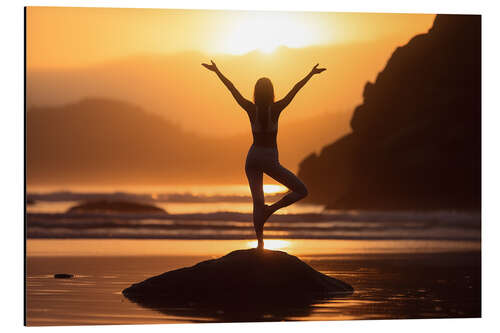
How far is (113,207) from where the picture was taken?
14.7 meters

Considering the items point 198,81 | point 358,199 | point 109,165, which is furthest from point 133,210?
point 358,199

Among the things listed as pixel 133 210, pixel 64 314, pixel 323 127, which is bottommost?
pixel 64 314

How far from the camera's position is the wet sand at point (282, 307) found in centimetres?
1299

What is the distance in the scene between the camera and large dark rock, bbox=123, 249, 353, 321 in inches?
538

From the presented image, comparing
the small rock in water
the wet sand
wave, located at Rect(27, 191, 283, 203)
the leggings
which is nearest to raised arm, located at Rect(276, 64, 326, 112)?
the leggings

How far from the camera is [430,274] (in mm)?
14938

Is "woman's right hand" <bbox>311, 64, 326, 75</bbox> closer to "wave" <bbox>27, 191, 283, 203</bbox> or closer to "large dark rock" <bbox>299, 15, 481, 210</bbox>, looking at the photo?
"large dark rock" <bbox>299, 15, 481, 210</bbox>

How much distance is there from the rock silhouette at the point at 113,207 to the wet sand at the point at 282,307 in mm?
576

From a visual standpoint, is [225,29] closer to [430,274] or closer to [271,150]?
[271,150]

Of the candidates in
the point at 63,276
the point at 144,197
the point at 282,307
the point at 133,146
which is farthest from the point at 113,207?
the point at 282,307

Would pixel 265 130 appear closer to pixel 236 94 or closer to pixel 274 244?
pixel 236 94

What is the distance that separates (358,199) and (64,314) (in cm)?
449

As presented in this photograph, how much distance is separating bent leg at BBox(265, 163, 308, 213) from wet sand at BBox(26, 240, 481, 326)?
1.29 m

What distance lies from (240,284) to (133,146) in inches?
97.3
